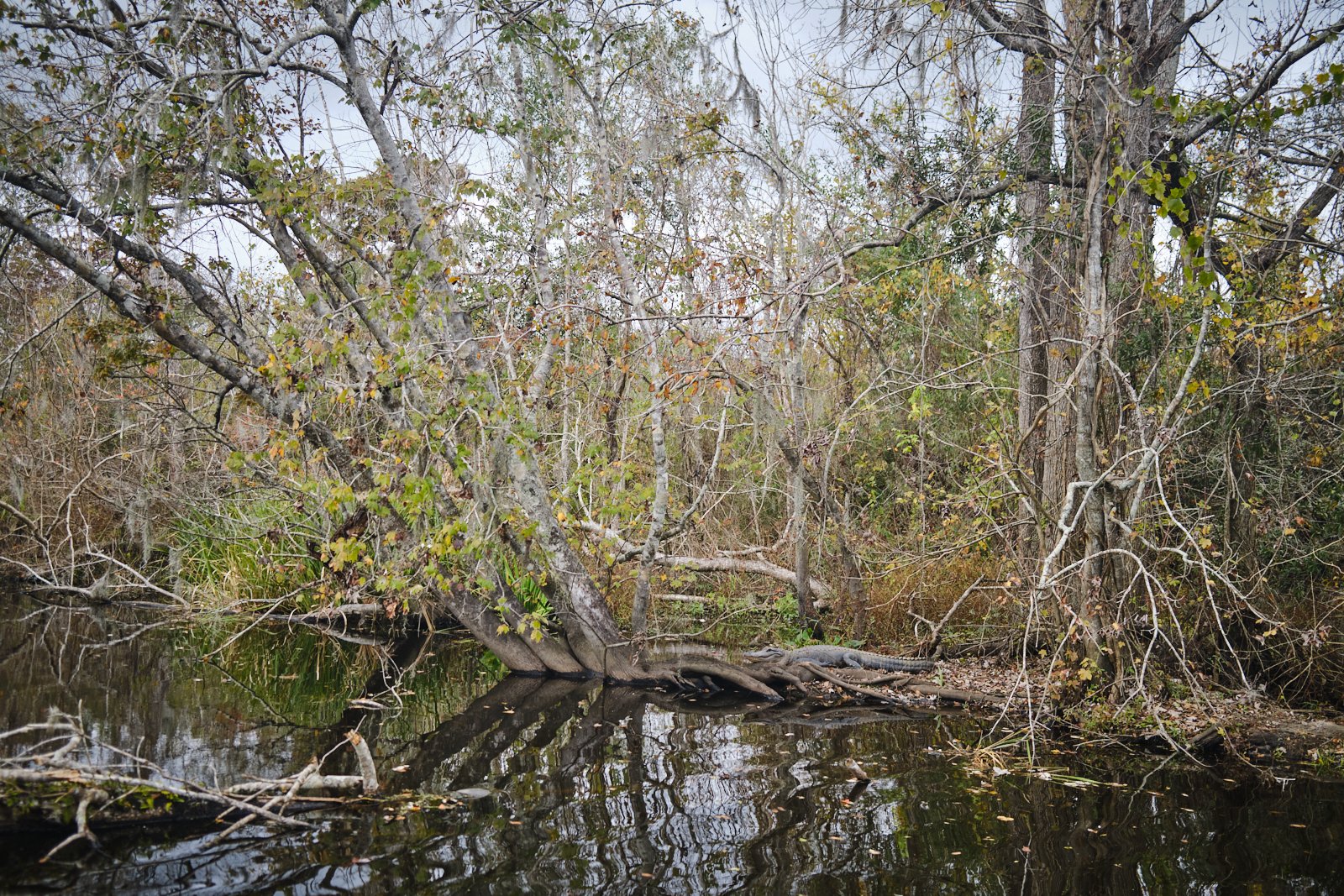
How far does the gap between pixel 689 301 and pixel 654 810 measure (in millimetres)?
6087

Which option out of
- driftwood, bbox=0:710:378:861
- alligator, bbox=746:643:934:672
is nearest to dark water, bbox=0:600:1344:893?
driftwood, bbox=0:710:378:861

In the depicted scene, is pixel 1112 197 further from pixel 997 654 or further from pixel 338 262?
pixel 338 262

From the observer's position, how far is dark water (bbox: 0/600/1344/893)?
4180mm

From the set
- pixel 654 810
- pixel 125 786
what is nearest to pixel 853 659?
pixel 654 810

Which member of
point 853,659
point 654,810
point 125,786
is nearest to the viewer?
point 125,786

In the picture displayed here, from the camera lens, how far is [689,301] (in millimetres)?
9969

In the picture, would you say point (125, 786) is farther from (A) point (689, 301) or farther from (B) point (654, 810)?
(A) point (689, 301)

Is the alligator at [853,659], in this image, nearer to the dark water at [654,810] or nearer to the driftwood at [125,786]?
the dark water at [654,810]

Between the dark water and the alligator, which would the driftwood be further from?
the alligator

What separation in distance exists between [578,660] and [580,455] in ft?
6.99

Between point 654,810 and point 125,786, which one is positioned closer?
point 125,786

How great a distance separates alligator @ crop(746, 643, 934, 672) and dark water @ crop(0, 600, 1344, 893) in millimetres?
855

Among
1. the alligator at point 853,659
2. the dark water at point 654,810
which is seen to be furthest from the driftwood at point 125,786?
the alligator at point 853,659

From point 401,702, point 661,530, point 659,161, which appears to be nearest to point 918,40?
point 659,161
